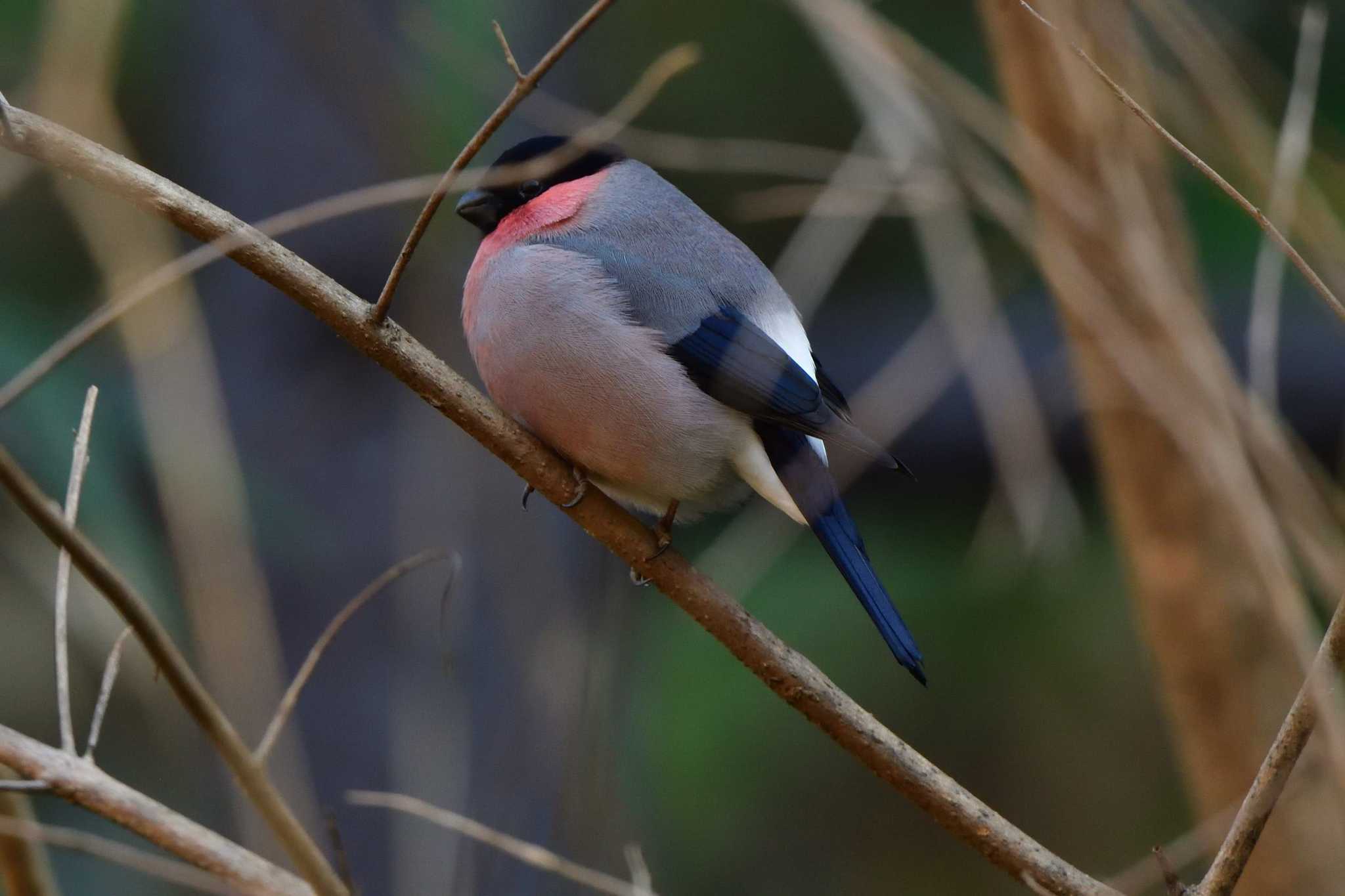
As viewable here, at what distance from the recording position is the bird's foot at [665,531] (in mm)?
1585

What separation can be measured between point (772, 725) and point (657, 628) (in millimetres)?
468

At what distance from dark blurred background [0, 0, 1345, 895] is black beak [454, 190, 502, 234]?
604 mm

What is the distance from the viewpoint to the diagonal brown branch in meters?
1.22

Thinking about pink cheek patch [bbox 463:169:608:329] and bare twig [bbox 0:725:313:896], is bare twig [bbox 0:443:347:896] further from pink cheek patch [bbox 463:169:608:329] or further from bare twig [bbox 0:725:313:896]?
pink cheek patch [bbox 463:169:608:329]

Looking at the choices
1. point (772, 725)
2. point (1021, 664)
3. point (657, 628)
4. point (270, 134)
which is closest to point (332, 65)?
point (270, 134)

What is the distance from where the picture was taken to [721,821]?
414 centimetres

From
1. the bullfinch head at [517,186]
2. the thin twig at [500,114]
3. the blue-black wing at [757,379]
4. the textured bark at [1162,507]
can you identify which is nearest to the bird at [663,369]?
the blue-black wing at [757,379]

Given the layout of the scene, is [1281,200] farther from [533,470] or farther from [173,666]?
[173,666]

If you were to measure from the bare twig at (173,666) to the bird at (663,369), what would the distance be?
0.79 m

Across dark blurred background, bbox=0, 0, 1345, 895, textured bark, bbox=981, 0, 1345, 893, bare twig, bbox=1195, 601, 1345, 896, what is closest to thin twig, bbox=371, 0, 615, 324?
dark blurred background, bbox=0, 0, 1345, 895

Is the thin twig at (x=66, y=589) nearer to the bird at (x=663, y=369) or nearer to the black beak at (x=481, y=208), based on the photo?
the bird at (x=663, y=369)

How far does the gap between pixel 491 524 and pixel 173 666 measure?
7.89ft

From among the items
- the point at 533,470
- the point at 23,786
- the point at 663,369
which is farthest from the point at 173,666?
the point at 663,369

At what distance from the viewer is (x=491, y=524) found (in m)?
3.25
